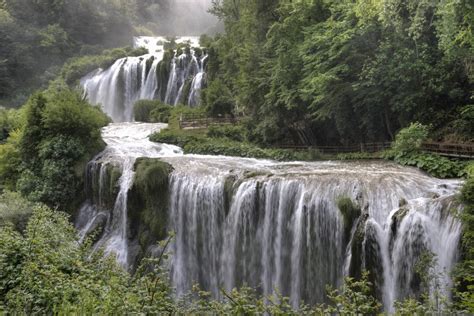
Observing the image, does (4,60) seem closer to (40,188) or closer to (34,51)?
(34,51)

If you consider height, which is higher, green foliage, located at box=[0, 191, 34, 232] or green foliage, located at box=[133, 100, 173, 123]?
green foliage, located at box=[133, 100, 173, 123]

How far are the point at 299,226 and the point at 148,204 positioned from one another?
23.5 ft

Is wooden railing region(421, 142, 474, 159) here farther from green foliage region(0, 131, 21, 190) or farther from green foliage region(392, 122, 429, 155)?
green foliage region(0, 131, 21, 190)

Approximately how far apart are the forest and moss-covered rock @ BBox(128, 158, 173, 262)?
2.6 inches

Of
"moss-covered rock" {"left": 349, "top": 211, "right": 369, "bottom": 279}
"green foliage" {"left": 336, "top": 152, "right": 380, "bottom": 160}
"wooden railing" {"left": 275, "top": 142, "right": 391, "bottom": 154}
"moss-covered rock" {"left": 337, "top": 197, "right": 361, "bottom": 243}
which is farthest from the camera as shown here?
"wooden railing" {"left": 275, "top": 142, "right": 391, "bottom": 154}

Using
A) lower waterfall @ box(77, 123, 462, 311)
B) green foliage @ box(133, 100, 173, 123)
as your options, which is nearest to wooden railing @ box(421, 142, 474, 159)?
lower waterfall @ box(77, 123, 462, 311)

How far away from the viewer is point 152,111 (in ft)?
118

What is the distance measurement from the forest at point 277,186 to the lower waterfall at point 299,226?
0.05 meters

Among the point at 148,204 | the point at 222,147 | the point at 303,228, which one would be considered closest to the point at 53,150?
the point at 148,204

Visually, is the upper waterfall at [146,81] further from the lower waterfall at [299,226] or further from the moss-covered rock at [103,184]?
the lower waterfall at [299,226]

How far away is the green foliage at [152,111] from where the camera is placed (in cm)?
3491

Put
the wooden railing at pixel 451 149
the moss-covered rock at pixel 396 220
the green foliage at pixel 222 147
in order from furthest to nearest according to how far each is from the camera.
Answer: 1. the green foliage at pixel 222 147
2. the wooden railing at pixel 451 149
3. the moss-covered rock at pixel 396 220

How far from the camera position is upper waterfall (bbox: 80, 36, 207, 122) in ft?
135

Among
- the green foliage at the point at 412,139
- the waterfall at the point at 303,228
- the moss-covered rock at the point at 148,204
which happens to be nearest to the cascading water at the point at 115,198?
the moss-covered rock at the point at 148,204
